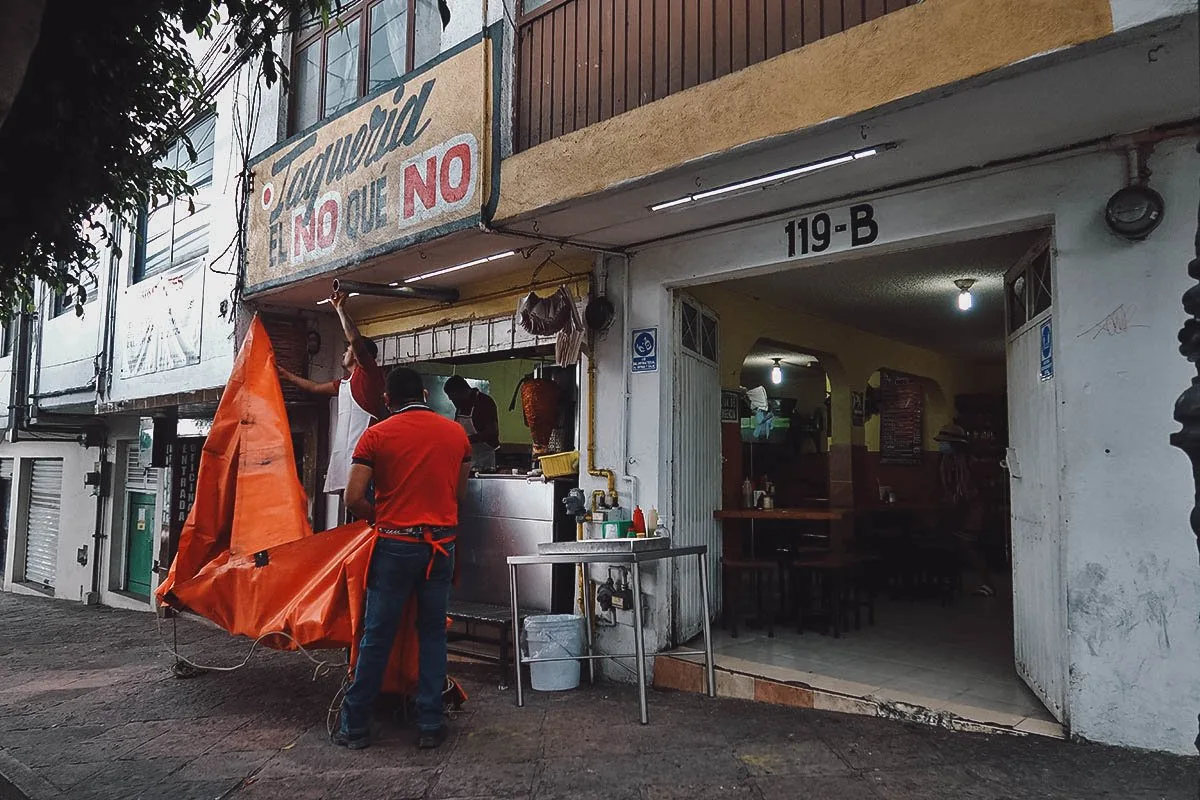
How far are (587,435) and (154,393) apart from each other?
7.43 m

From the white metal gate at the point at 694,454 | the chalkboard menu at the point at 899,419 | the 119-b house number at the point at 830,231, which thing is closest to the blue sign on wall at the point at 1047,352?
the 119-b house number at the point at 830,231

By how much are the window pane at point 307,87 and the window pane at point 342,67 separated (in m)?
0.22

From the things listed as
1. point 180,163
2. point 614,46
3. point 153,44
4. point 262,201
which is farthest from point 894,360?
point 180,163

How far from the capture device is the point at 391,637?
16.1ft

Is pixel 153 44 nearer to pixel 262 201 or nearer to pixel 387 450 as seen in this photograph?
pixel 387 450

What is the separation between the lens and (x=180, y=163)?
40.5 ft

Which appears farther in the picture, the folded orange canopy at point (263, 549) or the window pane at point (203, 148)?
the window pane at point (203, 148)

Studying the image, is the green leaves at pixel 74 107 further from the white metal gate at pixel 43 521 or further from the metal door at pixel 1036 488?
the white metal gate at pixel 43 521

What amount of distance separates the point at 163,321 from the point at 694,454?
829 centimetres

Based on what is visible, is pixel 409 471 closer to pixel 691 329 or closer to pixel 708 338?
pixel 691 329

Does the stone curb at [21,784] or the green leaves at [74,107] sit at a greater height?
the green leaves at [74,107]

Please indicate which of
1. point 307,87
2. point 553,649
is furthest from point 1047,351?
point 307,87

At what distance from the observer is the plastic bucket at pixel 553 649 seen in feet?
19.8

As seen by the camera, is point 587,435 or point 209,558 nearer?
point 209,558
